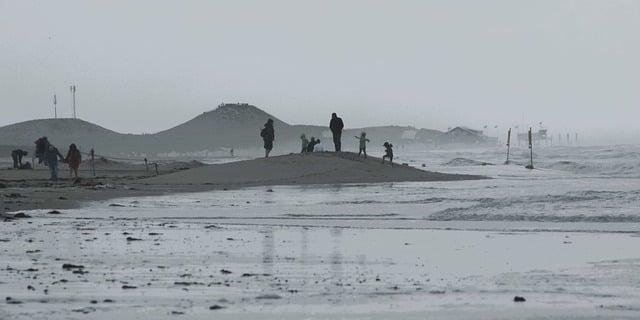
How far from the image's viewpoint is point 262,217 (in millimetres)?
20234

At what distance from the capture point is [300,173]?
A: 36562 mm

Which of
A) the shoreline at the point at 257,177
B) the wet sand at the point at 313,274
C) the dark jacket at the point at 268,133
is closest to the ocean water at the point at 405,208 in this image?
the wet sand at the point at 313,274

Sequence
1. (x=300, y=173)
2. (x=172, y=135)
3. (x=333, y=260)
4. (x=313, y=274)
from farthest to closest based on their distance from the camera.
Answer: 1. (x=172, y=135)
2. (x=300, y=173)
3. (x=333, y=260)
4. (x=313, y=274)

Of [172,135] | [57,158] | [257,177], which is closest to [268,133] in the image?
[257,177]

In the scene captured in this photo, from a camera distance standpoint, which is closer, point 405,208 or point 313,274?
point 313,274

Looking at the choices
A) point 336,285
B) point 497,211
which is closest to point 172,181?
point 497,211

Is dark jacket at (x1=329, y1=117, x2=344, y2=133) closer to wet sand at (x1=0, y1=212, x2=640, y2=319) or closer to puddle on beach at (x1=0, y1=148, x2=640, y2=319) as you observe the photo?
puddle on beach at (x1=0, y1=148, x2=640, y2=319)

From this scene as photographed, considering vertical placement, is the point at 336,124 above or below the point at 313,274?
above

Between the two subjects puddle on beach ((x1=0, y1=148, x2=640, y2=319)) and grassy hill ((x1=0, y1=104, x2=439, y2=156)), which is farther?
grassy hill ((x1=0, y1=104, x2=439, y2=156))

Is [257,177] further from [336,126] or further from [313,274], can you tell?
[313,274]

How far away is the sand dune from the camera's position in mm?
35125

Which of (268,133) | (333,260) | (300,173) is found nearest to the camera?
(333,260)

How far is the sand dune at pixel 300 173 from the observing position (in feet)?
115

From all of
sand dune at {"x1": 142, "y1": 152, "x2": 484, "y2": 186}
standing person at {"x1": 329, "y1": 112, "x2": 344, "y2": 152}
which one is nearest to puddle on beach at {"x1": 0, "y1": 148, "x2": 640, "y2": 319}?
sand dune at {"x1": 142, "y1": 152, "x2": 484, "y2": 186}
